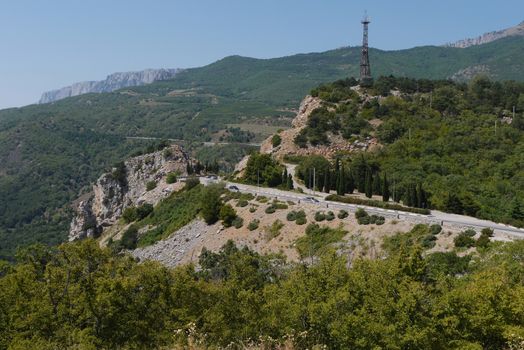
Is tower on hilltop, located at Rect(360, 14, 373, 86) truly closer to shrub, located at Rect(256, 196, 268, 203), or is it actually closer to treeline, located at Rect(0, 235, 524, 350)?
shrub, located at Rect(256, 196, 268, 203)

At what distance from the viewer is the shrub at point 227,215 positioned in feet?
182

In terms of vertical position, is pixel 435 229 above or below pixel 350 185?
above

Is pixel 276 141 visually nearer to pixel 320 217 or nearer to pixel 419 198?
pixel 419 198

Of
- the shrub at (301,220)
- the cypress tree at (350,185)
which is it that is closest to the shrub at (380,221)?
the shrub at (301,220)

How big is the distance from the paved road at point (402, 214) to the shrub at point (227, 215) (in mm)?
5461

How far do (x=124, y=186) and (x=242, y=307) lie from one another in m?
73.3

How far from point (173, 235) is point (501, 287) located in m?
44.0

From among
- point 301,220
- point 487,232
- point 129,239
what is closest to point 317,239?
point 301,220

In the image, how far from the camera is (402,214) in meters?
45.7

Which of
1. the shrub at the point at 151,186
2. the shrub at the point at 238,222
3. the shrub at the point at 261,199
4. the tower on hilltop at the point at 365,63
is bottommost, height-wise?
the shrub at the point at 151,186

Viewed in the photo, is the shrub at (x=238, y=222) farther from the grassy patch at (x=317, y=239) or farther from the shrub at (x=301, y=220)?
the grassy patch at (x=317, y=239)

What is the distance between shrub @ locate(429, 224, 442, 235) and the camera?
3987cm

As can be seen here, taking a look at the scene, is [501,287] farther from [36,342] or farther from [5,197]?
[5,197]

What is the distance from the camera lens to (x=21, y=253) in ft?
69.8
